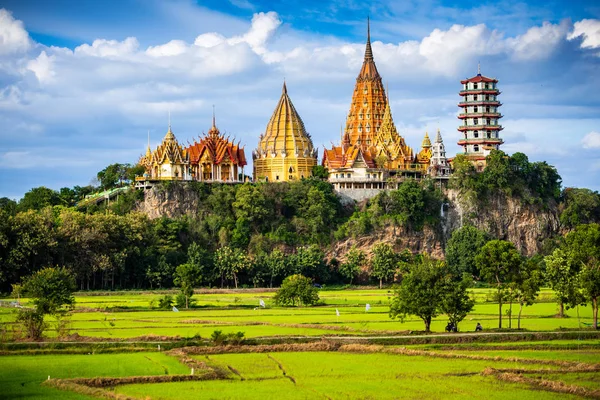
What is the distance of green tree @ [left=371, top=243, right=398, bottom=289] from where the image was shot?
354 feet

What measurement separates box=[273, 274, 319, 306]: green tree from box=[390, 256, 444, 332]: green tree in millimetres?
19887

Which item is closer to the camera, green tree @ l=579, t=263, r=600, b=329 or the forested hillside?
green tree @ l=579, t=263, r=600, b=329

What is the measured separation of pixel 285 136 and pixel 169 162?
49.3 feet

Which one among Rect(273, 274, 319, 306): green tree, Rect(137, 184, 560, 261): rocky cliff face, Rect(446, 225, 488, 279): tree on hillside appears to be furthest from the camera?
Rect(137, 184, 560, 261): rocky cliff face

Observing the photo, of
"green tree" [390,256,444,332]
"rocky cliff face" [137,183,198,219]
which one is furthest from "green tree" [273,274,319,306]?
"rocky cliff face" [137,183,198,219]

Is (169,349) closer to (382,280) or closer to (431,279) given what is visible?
(431,279)

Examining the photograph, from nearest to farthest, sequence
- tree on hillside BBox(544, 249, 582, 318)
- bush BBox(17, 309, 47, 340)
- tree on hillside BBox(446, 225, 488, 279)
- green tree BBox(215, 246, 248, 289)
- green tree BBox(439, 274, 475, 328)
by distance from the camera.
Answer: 1. bush BBox(17, 309, 47, 340)
2. green tree BBox(439, 274, 475, 328)
3. tree on hillside BBox(544, 249, 582, 318)
4. green tree BBox(215, 246, 248, 289)
5. tree on hillside BBox(446, 225, 488, 279)

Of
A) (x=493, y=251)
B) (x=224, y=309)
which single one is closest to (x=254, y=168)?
(x=224, y=309)

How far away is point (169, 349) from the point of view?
58.0m

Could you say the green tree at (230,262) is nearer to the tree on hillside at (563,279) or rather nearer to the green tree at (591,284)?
the tree on hillside at (563,279)

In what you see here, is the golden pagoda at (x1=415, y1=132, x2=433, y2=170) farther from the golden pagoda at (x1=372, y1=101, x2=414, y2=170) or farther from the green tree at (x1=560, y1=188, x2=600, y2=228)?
the green tree at (x1=560, y1=188, x2=600, y2=228)

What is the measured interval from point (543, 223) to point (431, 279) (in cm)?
5739

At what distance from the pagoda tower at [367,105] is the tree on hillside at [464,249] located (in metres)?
19.9

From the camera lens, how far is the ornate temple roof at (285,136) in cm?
12406
